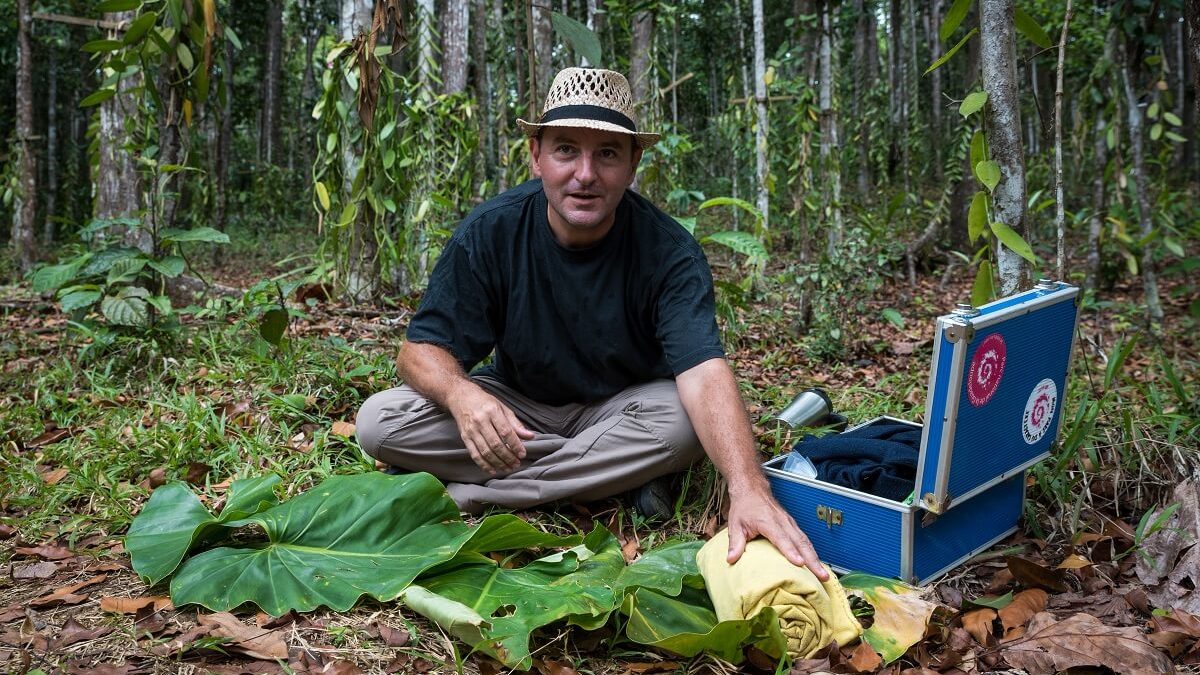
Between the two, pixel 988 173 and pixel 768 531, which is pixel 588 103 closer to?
pixel 988 173

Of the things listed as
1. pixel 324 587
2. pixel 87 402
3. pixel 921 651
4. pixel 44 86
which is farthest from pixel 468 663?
pixel 44 86

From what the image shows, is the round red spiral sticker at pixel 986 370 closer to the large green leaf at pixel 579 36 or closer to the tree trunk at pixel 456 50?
the large green leaf at pixel 579 36

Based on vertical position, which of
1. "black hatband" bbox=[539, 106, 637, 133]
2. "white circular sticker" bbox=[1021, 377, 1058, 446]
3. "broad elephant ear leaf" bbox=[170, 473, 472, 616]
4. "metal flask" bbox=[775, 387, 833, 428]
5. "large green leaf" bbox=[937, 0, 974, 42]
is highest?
"large green leaf" bbox=[937, 0, 974, 42]

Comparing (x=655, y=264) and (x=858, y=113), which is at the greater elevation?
(x=858, y=113)

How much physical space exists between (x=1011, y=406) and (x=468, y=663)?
1.43m

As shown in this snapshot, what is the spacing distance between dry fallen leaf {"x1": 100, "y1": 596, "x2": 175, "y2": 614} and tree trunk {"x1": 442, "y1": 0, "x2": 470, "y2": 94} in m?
4.67

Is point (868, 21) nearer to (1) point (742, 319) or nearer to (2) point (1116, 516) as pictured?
(1) point (742, 319)

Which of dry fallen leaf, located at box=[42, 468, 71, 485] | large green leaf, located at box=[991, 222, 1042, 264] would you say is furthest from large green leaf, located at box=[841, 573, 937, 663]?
dry fallen leaf, located at box=[42, 468, 71, 485]

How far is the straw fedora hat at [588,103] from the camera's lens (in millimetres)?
2586

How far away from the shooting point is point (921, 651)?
2068 millimetres

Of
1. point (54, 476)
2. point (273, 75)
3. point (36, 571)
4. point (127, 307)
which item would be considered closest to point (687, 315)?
point (36, 571)

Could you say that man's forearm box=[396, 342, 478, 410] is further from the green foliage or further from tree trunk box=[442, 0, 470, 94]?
tree trunk box=[442, 0, 470, 94]

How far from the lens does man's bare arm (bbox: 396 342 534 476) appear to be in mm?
2582

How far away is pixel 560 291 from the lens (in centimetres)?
282
